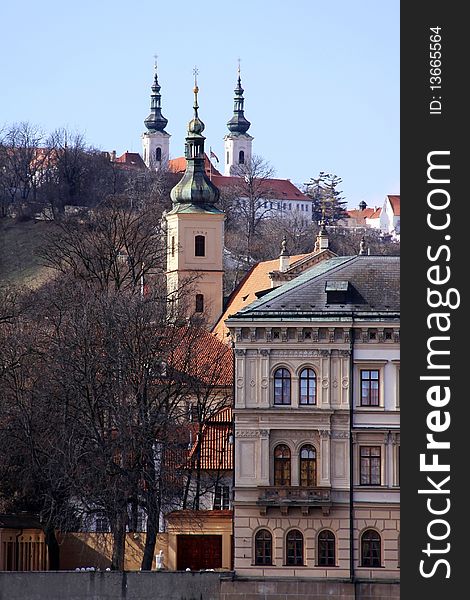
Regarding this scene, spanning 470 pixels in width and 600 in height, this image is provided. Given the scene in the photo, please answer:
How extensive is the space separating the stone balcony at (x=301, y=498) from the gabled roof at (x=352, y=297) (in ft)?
17.7

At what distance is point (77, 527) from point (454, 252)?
31419 millimetres

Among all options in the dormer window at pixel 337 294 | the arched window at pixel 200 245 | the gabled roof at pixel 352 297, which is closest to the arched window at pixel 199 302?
the arched window at pixel 200 245

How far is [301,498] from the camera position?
68812mm

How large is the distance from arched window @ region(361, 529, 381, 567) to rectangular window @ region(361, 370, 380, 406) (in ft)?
13.2

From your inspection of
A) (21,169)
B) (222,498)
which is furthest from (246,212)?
(222,498)

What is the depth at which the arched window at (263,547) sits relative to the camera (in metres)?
69.2

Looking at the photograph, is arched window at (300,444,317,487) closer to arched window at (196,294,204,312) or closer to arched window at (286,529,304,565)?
arched window at (286,529,304,565)

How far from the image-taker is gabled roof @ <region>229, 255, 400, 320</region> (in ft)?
229

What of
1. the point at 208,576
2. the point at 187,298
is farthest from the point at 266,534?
the point at 187,298

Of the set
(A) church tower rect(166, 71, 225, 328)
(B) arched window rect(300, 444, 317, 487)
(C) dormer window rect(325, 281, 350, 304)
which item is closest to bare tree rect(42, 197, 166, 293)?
(A) church tower rect(166, 71, 225, 328)

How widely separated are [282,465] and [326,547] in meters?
2.89

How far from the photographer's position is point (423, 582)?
47406mm

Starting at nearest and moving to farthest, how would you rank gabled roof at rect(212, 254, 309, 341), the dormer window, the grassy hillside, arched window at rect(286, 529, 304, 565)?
arched window at rect(286, 529, 304, 565), the dormer window, gabled roof at rect(212, 254, 309, 341), the grassy hillside

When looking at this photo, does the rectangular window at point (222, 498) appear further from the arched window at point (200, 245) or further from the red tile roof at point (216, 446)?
the arched window at point (200, 245)
